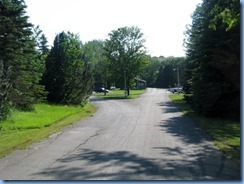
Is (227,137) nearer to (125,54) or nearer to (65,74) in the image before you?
(65,74)

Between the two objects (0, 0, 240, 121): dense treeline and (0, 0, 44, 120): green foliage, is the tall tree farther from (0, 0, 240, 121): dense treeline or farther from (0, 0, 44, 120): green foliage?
(0, 0, 44, 120): green foliage

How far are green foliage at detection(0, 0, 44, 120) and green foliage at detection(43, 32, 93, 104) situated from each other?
9.65 meters

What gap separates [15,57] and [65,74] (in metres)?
14.5

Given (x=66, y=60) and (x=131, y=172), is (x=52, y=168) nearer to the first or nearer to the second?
(x=131, y=172)

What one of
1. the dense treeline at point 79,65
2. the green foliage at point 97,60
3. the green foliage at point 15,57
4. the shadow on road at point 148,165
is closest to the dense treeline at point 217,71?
the dense treeline at point 79,65

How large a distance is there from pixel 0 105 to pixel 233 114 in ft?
45.7

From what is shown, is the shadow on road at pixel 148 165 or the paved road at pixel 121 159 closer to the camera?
the shadow on road at pixel 148 165

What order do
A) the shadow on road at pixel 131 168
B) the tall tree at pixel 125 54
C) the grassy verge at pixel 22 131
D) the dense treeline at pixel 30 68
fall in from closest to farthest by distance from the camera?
the shadow on road at pixel 131 168, the grassy verge at pixel 22 131, the dense treeline at pixel 30 68, the tall tree at pixel 125 54

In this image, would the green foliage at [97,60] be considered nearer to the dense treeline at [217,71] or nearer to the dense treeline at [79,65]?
the dense treeline at [79,65]

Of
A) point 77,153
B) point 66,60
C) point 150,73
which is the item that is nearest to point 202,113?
point 77,153

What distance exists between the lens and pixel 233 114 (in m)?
23.8

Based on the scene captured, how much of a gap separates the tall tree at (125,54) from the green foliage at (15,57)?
1655 inches

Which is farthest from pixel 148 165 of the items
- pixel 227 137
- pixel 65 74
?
pixel 65 74

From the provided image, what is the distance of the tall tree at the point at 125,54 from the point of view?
73.3 metres
